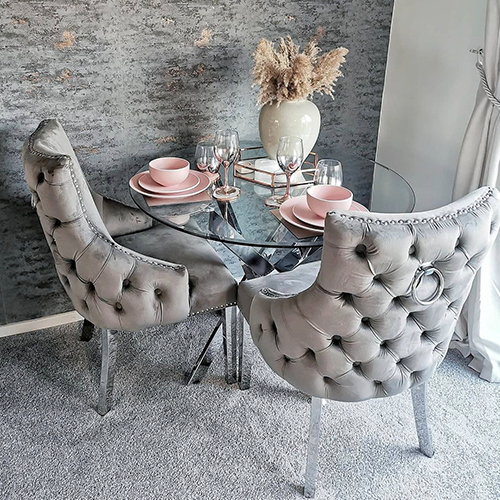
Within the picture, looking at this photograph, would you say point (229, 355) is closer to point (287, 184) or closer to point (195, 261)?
point (195, 261)

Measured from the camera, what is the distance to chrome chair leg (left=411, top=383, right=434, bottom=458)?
193cm

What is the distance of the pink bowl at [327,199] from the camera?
6.11 ft

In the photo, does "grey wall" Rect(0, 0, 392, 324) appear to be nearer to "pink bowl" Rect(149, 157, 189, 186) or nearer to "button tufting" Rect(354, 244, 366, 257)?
"pink bowl" Rect(149, 157, 189, 186)

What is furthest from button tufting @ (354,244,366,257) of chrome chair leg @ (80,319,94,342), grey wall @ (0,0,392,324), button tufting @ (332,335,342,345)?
chrome chair leg @ (80,319,94,342)

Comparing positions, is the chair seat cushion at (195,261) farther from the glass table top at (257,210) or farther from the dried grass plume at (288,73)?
the dried grass plume at (288,73)

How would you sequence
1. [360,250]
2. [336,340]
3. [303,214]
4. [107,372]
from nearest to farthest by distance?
[360,250] < [336,340] < [303,214] < [107,372]

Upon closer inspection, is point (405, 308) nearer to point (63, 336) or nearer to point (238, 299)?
point (238, 299)

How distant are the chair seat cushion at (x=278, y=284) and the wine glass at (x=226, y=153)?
1.05 ft

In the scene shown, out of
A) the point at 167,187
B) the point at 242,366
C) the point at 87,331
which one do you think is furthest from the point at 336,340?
the point at 87,331

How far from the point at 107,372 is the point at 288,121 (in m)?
1.12

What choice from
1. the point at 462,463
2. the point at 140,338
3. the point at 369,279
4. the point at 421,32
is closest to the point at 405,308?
the point at 369,279

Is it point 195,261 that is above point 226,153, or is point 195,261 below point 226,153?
below

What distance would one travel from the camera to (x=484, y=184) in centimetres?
232

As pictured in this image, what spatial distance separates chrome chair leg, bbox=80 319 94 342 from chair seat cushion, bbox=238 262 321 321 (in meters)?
0.82
